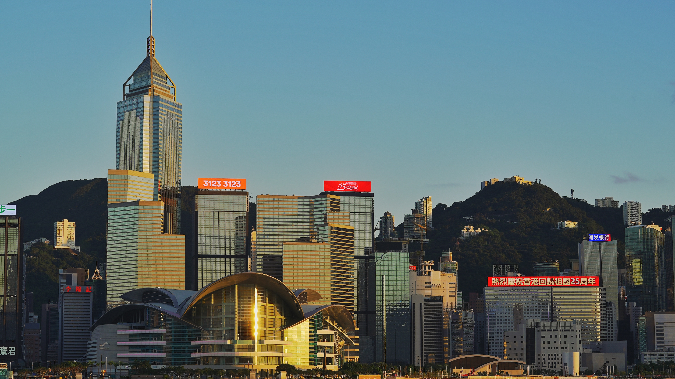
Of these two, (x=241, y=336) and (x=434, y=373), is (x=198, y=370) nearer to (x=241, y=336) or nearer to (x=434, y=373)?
(x=241, y=336)

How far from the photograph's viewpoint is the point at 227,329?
184 m

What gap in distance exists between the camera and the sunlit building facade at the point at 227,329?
7219 inches

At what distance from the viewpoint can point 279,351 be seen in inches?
7402

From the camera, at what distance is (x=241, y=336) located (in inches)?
7249

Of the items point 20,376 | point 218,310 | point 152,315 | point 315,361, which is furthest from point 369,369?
point 20,376

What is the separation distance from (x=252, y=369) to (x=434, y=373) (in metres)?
34.2

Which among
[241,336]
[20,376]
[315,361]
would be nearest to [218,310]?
[241,336]

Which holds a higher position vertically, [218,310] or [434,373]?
[218,310]

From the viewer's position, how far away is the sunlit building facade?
18338 cm

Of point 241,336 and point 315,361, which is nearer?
point 241,336

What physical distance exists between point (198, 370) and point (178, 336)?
805cm

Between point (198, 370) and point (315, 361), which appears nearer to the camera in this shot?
point (198, 370)

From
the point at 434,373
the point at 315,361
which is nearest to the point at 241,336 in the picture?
the point at 315,361

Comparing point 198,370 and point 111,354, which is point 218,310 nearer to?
point 198,370
